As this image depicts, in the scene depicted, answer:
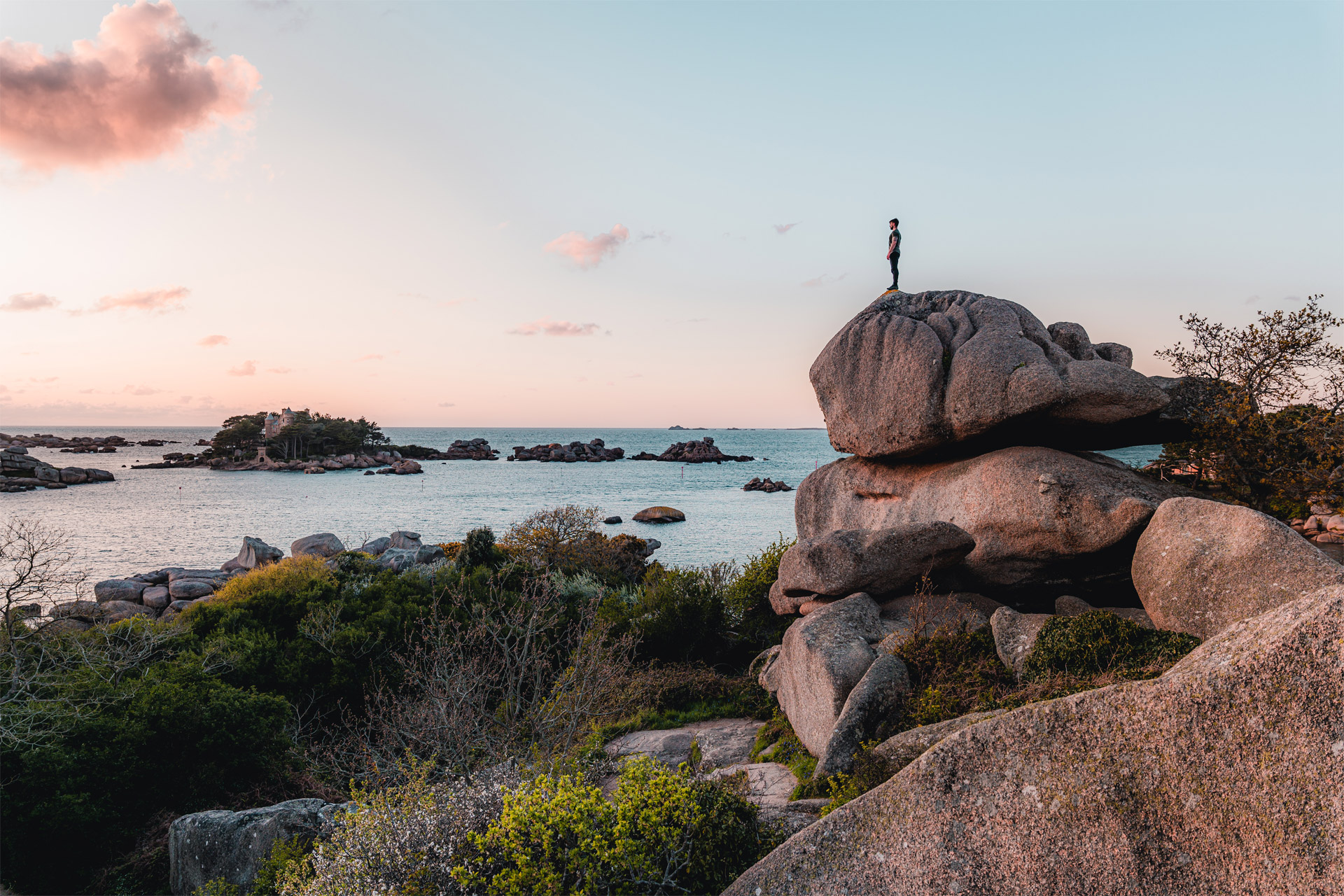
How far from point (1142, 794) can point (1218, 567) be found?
638 cm

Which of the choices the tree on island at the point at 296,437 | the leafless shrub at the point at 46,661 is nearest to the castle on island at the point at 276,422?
the tree on island at the point at 296,437

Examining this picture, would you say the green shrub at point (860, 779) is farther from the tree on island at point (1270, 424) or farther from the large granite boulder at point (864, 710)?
the tree on island at point (1270, 424)

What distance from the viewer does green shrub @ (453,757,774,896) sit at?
456cm

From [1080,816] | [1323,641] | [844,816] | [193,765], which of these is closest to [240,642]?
[193,765]

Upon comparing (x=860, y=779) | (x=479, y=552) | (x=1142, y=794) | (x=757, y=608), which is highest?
(x=1142, y=794)

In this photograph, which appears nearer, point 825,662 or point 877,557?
point 825,662

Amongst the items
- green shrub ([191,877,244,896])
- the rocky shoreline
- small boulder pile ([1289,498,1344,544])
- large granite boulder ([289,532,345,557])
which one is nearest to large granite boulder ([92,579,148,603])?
the rocky shoreline

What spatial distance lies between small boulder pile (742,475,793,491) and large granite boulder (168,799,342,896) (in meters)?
60.9

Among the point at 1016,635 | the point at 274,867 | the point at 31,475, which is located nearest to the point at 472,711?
the point at 274,867

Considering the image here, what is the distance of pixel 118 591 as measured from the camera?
22.5 m

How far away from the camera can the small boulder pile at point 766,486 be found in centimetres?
6762

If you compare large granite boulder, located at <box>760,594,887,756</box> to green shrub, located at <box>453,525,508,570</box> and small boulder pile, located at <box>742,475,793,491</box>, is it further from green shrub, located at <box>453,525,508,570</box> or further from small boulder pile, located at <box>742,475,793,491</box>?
small boulder pile, located at <box>742,475,793,491</box>

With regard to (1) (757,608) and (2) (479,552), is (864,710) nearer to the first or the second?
(1) (757,608)

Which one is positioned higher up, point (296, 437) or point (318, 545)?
point (296, 437)
